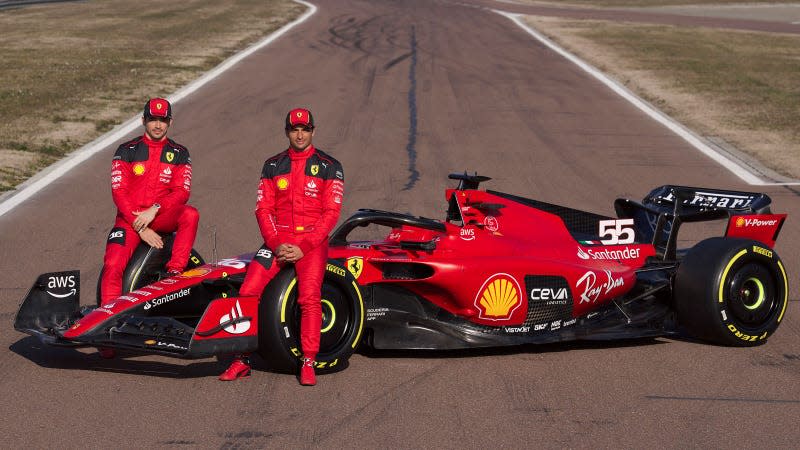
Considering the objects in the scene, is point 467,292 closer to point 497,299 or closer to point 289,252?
point 497,299

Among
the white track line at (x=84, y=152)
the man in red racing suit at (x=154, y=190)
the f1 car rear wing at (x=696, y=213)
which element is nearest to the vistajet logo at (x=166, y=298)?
the man in red racing suit at (x=154, y=190)

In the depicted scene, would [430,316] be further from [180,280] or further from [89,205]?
[89,205]

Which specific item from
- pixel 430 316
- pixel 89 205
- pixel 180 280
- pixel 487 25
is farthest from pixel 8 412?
pixel 487 25

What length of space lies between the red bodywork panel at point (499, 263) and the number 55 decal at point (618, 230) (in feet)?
0.56

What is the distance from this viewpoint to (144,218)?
8859 millimetres

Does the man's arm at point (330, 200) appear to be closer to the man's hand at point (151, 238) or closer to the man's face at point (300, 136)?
the man's face at point (300, 136)

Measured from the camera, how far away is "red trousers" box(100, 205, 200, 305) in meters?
8.61

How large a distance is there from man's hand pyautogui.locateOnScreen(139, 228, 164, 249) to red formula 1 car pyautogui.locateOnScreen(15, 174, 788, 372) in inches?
3.7

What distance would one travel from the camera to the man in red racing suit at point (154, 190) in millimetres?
8906

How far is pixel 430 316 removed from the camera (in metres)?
8.41

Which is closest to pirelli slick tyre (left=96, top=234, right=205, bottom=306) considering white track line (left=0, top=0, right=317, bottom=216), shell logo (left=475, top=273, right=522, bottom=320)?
shell logo (left=475, top=273, right=522, bottom=320)

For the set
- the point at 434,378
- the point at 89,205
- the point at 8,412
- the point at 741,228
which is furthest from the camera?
the point at 89,205

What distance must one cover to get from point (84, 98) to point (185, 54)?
8.21 meters

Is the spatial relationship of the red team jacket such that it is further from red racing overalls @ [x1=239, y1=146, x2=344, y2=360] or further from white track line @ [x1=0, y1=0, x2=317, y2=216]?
white track line @ [x1=0, y1=0, x2=317, y2=216]
